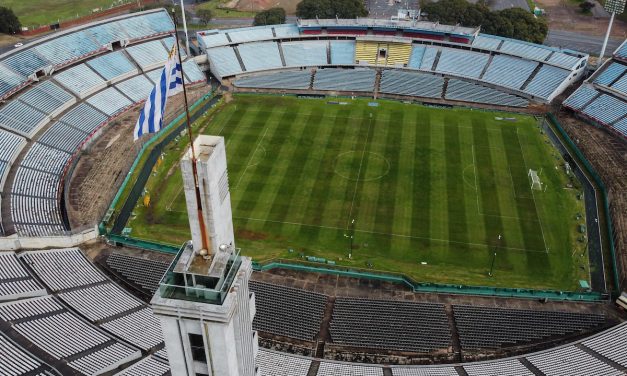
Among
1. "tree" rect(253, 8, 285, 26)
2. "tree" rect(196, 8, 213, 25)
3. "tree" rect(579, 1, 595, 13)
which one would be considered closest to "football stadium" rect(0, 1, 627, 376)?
"tree" rect(253, 8, 285, 26)

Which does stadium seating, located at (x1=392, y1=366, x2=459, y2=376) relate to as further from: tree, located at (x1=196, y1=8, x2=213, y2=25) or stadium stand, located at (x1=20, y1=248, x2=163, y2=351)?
tree, located at (x1=196, y1=8, x2=213, y2=25)

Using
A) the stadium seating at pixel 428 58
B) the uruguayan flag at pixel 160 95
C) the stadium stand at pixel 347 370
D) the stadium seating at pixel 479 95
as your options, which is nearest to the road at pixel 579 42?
the stadium seating at pixel 428 58

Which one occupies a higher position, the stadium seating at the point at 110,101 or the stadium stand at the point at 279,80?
the stadium stand at the point at 279,80

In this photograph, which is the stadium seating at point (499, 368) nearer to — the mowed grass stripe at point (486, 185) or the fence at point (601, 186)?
the fence at point (601, 186)

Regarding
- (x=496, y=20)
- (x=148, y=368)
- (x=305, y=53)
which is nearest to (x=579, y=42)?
(x=496, y=20)

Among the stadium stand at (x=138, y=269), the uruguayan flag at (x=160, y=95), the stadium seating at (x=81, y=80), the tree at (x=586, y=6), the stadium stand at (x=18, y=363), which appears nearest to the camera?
the uruguayan flag at (x=160, y=95)

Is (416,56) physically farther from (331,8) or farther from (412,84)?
(331,8)
